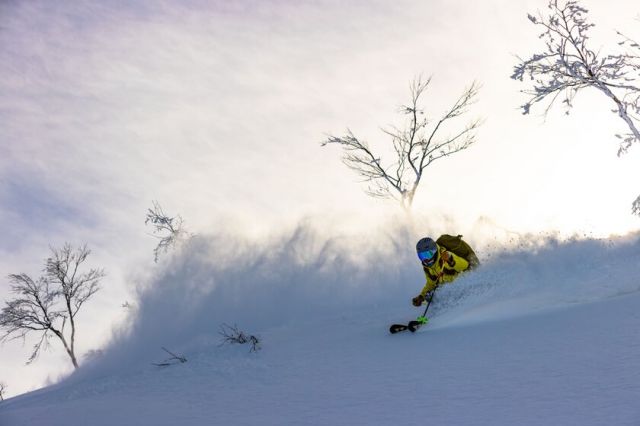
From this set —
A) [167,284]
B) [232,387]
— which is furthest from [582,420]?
[167,284]

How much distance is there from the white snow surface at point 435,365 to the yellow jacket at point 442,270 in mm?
205

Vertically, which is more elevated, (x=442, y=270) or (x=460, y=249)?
(x=460, y=249)

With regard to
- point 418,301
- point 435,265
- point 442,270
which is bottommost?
point 418,301

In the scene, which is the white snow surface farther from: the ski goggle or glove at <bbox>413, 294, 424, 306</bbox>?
the ski goggle

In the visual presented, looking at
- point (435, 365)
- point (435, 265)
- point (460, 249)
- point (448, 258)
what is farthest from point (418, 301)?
point (435, 365)

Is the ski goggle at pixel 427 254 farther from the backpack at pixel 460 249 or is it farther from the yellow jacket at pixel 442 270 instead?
the backpack at pixel 460 249

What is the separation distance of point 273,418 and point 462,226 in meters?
14.4

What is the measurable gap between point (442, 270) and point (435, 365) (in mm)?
3865

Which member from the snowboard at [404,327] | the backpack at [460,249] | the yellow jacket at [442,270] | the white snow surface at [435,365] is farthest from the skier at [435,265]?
the snowboard at [404,327]

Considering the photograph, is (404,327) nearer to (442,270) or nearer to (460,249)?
(442,270)

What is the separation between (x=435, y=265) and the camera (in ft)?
26.6

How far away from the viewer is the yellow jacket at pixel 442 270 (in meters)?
8.03

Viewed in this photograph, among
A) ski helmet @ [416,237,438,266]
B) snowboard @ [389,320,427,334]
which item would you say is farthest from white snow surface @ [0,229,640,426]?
ski helmet @ [416,237,438,266]

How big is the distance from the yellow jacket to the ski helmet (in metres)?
0.15
